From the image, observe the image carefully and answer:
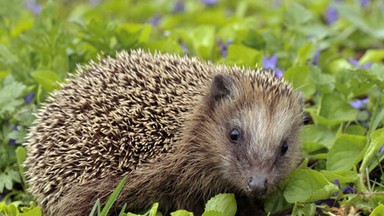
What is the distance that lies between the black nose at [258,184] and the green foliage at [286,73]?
10.2 inches

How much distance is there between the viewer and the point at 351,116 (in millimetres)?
6062

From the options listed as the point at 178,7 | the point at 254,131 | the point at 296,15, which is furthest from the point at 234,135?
the point at 178,7

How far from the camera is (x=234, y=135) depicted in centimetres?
516

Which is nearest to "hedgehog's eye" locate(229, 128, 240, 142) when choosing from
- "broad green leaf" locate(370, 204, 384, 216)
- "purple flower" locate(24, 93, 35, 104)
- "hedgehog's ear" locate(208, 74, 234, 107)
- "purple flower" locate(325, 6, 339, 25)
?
"hedgehog's ear" locate(208, 74, 234, 107)

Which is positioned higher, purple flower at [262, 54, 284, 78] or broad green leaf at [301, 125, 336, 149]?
purple flower at [262, 54, 284, 78]

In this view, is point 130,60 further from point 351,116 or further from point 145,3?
point 145,3

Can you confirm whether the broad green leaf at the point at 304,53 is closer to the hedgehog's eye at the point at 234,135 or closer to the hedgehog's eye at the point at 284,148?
the hedgehog's eye at the point at 284,148

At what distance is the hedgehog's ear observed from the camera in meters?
5.30

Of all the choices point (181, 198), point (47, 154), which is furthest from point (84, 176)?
point (181, 198)

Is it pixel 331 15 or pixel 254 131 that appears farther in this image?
pixel 331 15

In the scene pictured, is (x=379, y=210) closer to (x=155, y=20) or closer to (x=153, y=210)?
(x=153, y=210)

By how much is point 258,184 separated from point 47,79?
7.69ft

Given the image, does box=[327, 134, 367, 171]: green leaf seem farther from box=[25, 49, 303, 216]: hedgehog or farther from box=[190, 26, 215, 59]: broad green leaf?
box=[190, 26, 215, 59]: broad green leaf

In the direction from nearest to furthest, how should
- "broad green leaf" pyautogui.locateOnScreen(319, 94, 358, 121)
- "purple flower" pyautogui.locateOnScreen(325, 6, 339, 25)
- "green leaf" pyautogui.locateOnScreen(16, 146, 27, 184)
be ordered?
"green leaf" pyautogui.locateOnScreen(16, 146, 27, 184), "broad green leaf" pyautogui.locateOnScreen(319, 94, 358, 121), "purple flower" pyautogui.locateOnScreen(325, 6, 339, 25)
